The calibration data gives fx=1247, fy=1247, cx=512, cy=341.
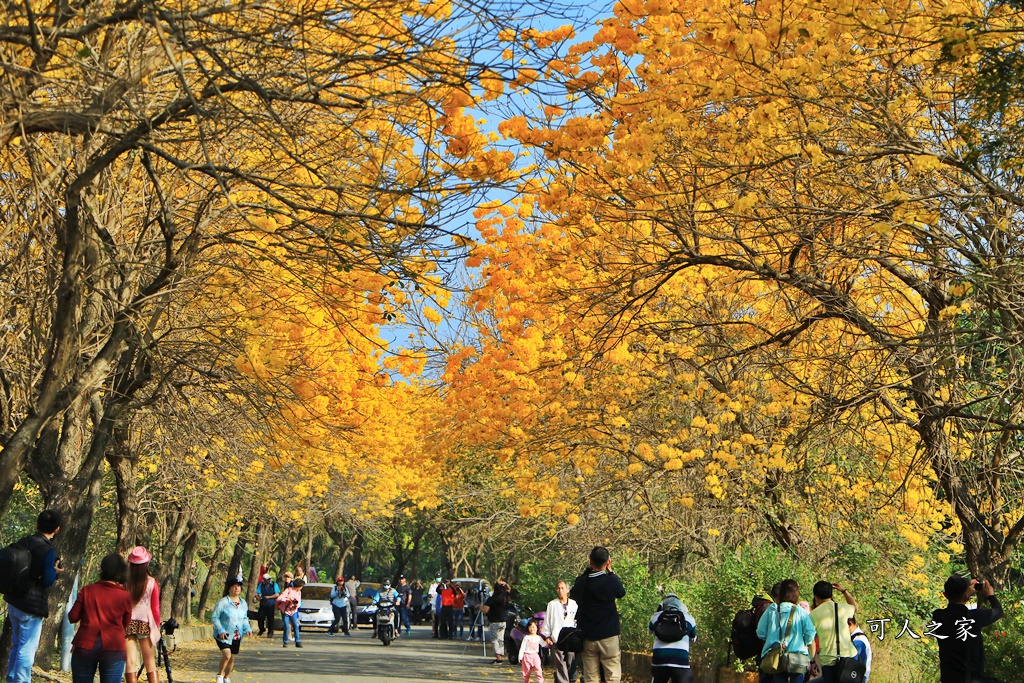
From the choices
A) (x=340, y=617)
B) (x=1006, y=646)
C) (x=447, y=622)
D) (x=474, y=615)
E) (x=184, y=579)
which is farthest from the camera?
(x=447, y=622)

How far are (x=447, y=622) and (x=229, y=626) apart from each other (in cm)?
2462

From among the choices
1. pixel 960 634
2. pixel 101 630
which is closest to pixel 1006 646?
pixel 960 634

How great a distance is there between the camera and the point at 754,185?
10.7 meters

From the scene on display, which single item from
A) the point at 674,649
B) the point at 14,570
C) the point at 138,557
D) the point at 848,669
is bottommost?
the point at 848,669

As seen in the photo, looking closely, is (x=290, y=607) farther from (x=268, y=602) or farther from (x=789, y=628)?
(x=789, y=628)

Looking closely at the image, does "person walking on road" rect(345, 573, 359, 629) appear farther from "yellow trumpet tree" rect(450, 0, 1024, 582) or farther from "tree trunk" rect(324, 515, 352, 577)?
"yellow trumpet tree" rect(450, 0, 1024, 582)

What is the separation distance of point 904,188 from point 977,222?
2.55 ft

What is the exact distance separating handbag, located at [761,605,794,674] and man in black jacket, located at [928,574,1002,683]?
203 cm

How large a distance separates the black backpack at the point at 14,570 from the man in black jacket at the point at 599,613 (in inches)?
194

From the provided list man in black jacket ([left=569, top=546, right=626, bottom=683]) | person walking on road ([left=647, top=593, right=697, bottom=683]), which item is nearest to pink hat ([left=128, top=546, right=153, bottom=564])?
man in black jacket ([left=569, top=546, right=626, bottom=683])

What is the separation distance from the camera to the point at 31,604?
420 inches

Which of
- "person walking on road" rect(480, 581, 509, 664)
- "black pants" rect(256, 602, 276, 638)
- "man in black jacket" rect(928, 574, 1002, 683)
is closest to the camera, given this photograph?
"man in black jacket" rect(928, 574, 1002, 683)

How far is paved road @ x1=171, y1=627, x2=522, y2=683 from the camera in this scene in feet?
67.1

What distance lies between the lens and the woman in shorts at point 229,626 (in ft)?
54.6
